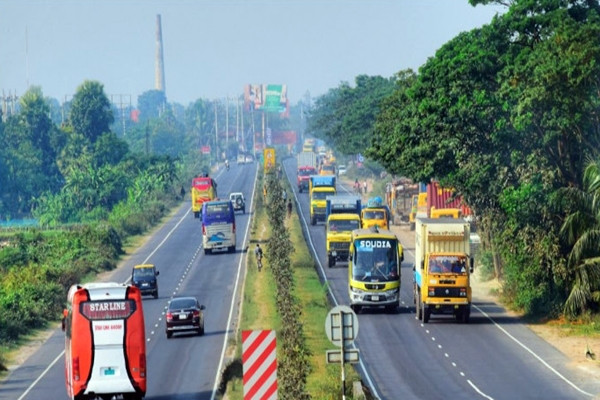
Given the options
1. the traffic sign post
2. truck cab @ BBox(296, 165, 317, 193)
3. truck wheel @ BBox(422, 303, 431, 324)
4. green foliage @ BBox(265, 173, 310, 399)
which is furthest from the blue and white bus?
the traffic sign post

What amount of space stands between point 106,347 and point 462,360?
16124mm

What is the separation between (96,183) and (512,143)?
100 meters

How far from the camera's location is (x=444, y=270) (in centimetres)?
5778

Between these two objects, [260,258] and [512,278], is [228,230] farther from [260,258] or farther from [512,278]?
[512,278]

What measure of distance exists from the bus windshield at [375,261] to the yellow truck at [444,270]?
3.98 feet

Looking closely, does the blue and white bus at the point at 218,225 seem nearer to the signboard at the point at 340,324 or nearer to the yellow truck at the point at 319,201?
the yellow truck at the point at 319,201

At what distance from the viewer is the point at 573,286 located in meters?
58.6

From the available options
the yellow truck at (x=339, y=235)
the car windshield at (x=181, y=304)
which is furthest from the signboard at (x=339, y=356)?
the yellow truck at (x=339, y=235)

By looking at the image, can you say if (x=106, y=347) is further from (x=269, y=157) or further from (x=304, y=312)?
(x=269, y=157)

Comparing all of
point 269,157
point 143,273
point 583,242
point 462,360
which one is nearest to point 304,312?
point 583,242

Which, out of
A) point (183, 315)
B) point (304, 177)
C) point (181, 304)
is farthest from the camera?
point (304, 177)

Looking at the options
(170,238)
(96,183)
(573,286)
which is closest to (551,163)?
(573,286)

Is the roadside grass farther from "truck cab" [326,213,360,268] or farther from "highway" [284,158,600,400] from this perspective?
"highway" [284,158,600,400]

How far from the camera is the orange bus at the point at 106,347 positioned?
38406mm
